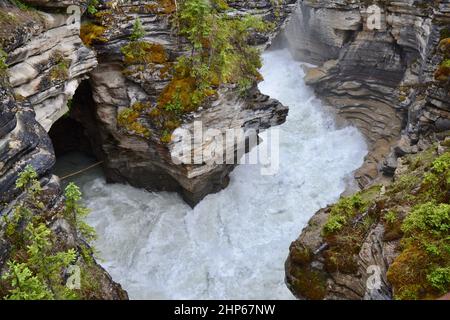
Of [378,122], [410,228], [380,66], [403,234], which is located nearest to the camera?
[410,228]

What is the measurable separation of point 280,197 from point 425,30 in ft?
35.6

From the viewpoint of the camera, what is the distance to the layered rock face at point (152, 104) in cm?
1588

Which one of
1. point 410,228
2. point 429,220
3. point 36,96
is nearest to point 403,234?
point 410,228

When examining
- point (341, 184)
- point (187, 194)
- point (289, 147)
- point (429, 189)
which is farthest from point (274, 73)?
point (429, 189)

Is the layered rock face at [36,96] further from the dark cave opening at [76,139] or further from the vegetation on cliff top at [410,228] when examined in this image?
the vegetation on cliff top at [410,228]

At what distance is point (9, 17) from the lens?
1170cm

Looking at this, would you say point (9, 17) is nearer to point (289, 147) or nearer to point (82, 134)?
point (82, 134)

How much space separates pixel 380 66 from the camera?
2389 cm

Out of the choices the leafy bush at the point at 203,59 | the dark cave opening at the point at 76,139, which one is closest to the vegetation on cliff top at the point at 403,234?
the leafy bush at the point at 203,59

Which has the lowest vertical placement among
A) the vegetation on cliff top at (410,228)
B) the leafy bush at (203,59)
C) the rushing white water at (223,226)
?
the rushing white water at (223,226)

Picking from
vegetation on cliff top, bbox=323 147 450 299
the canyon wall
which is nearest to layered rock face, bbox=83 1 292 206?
the canyon wall

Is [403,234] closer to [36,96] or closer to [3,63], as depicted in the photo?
[3,63]

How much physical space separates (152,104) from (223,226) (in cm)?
666

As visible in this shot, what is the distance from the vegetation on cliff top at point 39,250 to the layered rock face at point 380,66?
14.0 meters
